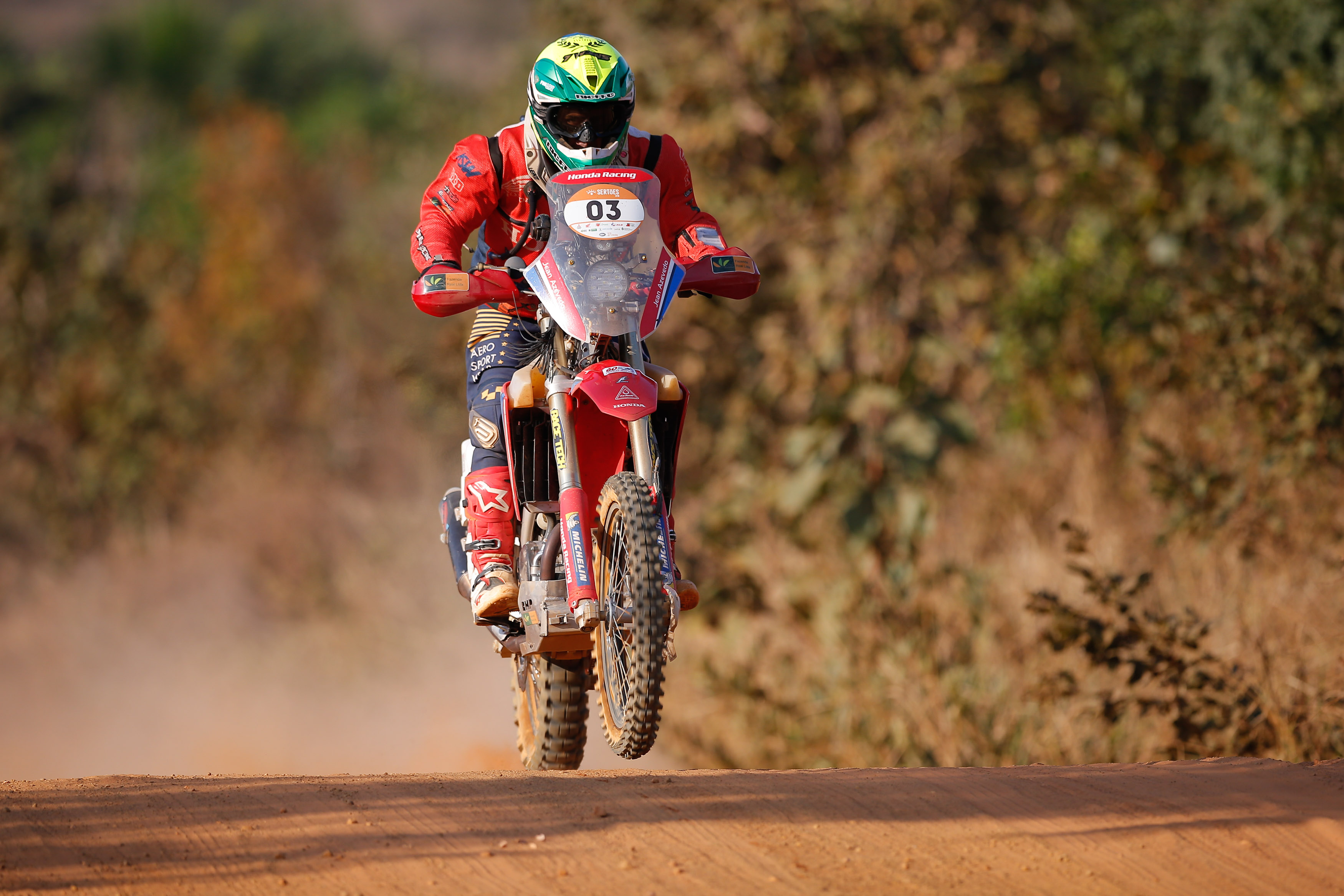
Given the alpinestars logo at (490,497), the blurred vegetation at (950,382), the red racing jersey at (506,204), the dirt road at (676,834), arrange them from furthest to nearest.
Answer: the blurred vegetation at (950,382), the alpinestars logo at (490,497), the red racing jersey at (506,204), the dirt road at (676,834)

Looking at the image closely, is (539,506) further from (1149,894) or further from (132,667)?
(132,667)

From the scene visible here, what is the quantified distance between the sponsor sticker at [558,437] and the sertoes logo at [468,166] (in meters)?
1.20

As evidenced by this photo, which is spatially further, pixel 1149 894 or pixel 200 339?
pixel 200 339

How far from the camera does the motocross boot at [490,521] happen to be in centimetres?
650

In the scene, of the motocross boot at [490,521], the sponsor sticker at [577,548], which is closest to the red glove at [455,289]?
the motocross boot at [490,521]

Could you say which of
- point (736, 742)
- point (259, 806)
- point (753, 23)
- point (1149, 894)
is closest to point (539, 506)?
point (259, 806)

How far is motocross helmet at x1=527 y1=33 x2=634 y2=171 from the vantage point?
6.05 meters

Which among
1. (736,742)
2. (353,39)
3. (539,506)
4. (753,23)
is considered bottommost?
(736,742)

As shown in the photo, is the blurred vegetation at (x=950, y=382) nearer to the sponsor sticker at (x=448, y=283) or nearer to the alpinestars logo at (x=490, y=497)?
the alpinestars logo at (x=490, y=497)

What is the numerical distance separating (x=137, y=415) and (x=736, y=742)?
14738 millimetres

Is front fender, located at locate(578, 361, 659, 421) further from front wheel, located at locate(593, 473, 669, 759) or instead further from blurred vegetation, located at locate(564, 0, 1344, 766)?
blurred vegetation, located at locate(564, 0, 1344, 766)

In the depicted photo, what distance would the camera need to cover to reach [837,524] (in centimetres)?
1390

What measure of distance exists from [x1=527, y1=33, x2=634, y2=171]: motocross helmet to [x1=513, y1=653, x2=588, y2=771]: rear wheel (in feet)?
7.64

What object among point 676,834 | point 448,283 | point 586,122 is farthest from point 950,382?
point 676,834
